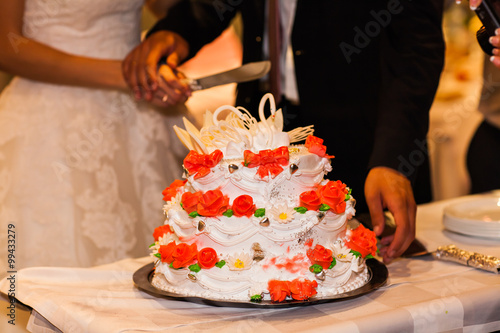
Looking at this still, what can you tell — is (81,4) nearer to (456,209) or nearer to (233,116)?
(233,116)

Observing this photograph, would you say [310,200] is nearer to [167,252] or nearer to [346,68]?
[167,252]

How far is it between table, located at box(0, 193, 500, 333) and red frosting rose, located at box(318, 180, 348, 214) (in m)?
0.19

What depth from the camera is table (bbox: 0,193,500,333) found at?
104 cm

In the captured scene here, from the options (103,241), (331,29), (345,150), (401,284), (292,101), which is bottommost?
(103,241)

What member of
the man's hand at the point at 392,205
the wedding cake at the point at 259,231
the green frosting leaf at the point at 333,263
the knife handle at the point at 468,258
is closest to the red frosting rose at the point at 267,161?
the wedding cake at the point at 259,231

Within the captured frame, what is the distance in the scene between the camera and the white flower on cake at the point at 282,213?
43.8 inches

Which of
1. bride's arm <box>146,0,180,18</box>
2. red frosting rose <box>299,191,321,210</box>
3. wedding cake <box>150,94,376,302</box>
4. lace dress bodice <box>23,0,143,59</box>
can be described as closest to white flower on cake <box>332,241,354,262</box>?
wedding cake <box>150,94,376,302</box>

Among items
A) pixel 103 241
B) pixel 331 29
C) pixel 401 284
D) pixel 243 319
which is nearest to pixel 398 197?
pixel 401 284

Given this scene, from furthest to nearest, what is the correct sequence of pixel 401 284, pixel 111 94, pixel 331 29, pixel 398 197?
1. pixel 111 94
2. pixel 331 29
3. pixel 398 197
4. pixel 401 284

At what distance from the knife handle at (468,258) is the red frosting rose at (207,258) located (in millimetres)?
598

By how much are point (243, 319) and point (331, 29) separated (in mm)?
1225

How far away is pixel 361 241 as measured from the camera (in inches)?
47.4

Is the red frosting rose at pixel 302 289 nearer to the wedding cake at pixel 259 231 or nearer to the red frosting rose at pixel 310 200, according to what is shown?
the wedding cake at pixel 259 231

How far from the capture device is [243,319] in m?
1.07
